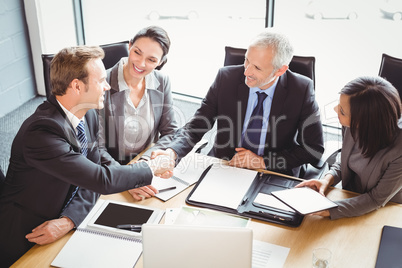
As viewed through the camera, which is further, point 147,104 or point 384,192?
point 147,104

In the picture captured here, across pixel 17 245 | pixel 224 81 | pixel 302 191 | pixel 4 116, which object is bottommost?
pixel 4 116

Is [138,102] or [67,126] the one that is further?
[138,102]

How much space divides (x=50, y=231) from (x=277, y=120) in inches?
50.6

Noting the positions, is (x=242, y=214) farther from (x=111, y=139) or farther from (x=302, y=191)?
(x=111, y=139)

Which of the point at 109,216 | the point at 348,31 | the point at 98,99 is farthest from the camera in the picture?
the point at 348,31

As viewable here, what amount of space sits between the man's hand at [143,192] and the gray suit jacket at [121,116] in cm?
40

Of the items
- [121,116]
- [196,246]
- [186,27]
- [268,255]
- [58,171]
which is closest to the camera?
[196,246]

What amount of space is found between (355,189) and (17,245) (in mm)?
1549

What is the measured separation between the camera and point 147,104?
104 inches

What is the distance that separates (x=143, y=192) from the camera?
2023 millimetres

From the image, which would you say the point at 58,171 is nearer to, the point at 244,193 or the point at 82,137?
the point at 82,137

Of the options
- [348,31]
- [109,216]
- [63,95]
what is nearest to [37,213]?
[109,216]

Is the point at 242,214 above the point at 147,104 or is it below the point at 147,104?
below

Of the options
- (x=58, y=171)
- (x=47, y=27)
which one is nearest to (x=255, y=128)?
(x=58, y=171)
